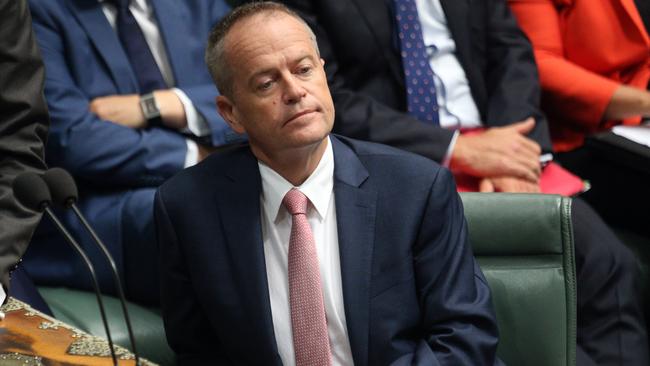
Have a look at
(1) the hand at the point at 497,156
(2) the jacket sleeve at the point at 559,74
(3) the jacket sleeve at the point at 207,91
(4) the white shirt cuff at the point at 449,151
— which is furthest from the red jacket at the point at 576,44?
(3) the jacket sleeve at the point at 207,91

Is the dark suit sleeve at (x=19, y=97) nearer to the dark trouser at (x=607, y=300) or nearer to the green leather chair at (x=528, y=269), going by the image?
the green leather chair at (x=528, y=269)

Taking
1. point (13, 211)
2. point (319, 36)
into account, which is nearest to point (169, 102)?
point (319, 36)

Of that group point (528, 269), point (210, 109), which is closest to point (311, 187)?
point (528, 269)

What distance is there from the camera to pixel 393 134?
261cm

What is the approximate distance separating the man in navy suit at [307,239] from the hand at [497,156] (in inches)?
30.0

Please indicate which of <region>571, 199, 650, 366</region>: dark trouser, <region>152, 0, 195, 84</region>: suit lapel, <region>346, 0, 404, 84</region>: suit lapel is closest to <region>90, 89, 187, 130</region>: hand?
<region>152, 0, 195, 84</region>: suit lapel

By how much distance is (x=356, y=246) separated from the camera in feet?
5.90

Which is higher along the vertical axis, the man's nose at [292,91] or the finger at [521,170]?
the man's nose at [292,91]

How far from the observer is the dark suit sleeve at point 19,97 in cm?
208

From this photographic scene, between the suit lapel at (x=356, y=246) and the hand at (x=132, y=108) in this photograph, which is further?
the hand at (x=132, y=108)

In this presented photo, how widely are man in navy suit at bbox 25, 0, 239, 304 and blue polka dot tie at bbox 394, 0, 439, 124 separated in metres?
0.49

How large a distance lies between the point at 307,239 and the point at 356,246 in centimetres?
9

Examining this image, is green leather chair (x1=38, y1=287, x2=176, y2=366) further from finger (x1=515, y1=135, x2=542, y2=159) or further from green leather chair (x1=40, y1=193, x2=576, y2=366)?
finger (x1=515, y1=135, x2=542, y2=159)

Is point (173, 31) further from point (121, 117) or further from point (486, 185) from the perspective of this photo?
point (486, 185)
